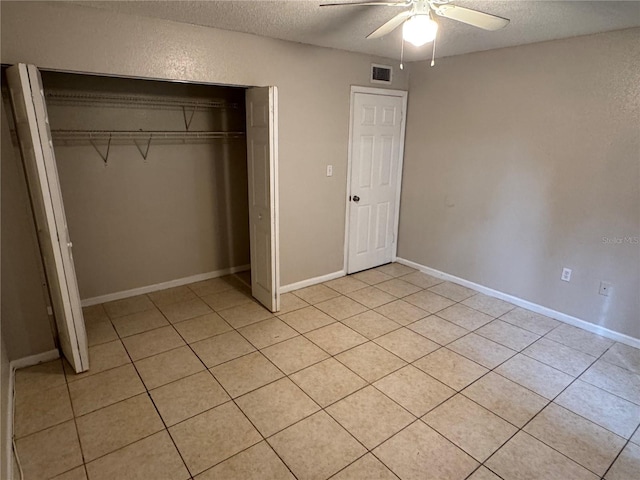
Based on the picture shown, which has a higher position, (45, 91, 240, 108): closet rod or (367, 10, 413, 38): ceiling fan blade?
(367, 10, 413, 38): ceiling fan blade

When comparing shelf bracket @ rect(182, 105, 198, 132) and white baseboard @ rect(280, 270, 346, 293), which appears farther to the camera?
white baseboard @ rect(280, 270, 346, 293)

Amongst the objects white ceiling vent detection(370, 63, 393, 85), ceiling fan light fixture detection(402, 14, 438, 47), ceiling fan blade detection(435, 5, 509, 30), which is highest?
white ceiling vent detection(370, 63, 393, 85)

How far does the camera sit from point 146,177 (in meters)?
3.67

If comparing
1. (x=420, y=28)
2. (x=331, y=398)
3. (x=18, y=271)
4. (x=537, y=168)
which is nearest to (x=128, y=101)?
(x=18, y=271)

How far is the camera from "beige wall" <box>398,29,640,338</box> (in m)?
2.92

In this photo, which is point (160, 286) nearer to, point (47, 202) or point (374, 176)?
point (47, 202)

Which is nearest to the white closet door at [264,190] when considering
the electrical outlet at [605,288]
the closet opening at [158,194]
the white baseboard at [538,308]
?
the closet opening at [158,194]

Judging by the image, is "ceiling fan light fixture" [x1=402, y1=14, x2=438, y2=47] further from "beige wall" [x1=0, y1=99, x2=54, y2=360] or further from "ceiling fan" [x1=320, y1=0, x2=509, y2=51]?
"beige wall" [x1=0, y1=99, x2=54, y2=360]

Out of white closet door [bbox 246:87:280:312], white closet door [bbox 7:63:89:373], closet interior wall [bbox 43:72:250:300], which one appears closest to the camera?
white closet door [bbox 7:63:89:373]

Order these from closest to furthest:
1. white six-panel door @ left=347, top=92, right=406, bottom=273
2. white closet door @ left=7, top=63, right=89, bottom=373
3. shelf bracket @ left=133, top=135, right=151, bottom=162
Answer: white closet door @ left=7, top=63, right=89, bottom=373, shelf bracket @ left=133, top=135, right=151, bottom=162, white six-panel door @ left=347, top=92, right=406, bottom=273

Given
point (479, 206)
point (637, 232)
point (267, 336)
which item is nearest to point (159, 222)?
point (267, 336)

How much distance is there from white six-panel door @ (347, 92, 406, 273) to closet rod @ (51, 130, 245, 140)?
1.35m

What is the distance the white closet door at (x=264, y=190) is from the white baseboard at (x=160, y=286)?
82cm

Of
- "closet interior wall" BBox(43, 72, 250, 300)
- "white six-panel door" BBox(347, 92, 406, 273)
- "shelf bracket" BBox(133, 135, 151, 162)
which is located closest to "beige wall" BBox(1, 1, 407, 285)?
"white six-panel door" BBox(347, 92, 406, 273)
